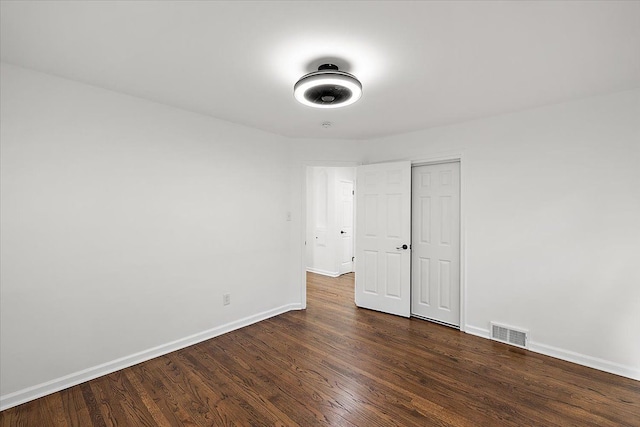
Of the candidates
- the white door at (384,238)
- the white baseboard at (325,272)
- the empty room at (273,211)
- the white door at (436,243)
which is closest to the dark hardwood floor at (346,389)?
the empty room at (273,211)

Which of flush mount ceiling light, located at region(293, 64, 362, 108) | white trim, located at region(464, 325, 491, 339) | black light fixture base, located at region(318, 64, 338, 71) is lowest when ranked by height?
white trim, located at region(464, 325, 491, 339)

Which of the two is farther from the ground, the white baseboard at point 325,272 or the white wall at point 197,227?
the white wall at point 197,227

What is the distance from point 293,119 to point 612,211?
3.25 meters

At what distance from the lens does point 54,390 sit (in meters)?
2.27

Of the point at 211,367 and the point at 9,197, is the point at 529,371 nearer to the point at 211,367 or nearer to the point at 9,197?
the point at 211,367

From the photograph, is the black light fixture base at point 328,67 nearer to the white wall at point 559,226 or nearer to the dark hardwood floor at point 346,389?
the white wall at point 559,226

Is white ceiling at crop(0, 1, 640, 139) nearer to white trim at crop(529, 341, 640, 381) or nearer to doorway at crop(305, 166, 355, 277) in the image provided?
white trim at crop(529, 341, 640, 381)

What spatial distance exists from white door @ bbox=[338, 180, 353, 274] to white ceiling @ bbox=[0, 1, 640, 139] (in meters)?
3.51

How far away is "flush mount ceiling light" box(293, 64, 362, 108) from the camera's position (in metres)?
2.05

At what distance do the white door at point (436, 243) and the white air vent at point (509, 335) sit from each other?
435mm

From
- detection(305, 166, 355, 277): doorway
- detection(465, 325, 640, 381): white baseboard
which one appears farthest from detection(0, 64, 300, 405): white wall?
detection(465, 325, 640, 381): white baseboard

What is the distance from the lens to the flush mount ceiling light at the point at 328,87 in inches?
80.9

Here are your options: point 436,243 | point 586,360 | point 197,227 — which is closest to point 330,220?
point 436,243

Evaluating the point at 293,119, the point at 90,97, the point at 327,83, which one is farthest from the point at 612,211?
the point at 90,97
